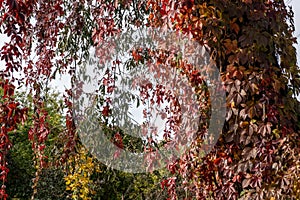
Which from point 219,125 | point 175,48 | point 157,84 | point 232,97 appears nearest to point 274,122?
point 232,97

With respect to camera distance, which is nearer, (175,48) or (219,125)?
(219,125)

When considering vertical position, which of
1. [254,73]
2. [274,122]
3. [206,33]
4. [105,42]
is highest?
[105,42]

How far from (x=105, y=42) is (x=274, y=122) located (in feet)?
3.92

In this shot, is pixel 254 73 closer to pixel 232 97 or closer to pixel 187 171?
pixel 232 97

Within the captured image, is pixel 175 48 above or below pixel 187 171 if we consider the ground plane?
above

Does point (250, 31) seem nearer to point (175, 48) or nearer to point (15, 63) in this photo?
point (175, 48)

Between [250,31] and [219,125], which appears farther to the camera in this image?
[219,125]

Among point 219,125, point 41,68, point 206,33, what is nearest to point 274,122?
point 219,125

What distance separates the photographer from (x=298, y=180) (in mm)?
1520

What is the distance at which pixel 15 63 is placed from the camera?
1590 mm

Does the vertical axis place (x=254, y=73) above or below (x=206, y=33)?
below

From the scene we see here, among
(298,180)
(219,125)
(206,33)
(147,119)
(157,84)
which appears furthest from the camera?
(147,119)

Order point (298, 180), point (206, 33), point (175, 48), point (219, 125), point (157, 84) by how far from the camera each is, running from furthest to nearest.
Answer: point (157, 84) → point (175, 48) → point (219, 125) → point (206, 33) → point (298, 180)

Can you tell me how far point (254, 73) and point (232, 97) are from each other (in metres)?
0.12
